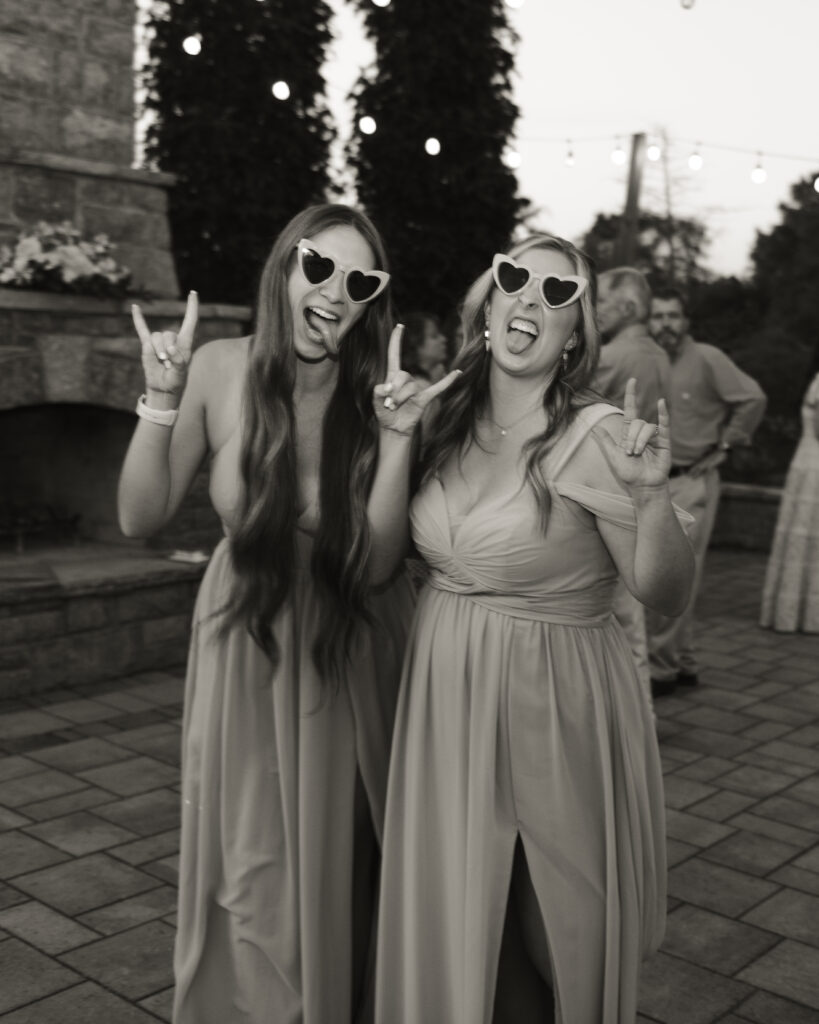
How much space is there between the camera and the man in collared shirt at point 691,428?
597cm

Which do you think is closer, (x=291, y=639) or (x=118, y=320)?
(x=291, y=639)

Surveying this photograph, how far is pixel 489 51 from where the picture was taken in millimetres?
15945

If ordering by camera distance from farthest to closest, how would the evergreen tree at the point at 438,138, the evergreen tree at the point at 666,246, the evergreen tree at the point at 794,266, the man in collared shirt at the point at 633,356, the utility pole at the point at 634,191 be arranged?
the evergreen tree at the point at 438,138
the evergreen tree at the point at 666,246
the evergreen tree at the point at 794,266
the utility pole at the point at 634,191
the man in collared shirt at the point at 633,356

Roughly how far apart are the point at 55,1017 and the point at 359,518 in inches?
54.9

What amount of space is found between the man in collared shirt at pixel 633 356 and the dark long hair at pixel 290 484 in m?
2.58

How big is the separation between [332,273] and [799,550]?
5.81 m

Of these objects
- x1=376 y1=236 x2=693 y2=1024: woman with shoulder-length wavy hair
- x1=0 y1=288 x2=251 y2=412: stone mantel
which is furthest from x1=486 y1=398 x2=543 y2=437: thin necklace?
x1=0 y1=288 x2=251 y2=412: stone mantel

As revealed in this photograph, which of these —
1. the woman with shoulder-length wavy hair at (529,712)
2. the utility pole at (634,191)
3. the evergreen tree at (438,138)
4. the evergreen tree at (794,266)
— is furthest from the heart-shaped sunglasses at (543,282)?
the evergreen tree at (438,138)

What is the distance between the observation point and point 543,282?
2.30 m

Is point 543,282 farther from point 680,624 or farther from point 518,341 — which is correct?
point 680,624

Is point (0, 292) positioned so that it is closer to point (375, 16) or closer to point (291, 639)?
point (291, 639)

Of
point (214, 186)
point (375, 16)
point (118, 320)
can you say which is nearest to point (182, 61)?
point (214, 186)

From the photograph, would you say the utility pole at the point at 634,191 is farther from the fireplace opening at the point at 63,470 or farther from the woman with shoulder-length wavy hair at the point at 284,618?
the woman with shoulder-length wavy hair at the point at 284,618

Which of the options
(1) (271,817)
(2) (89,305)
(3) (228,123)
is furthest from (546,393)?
(3) (228,123)
